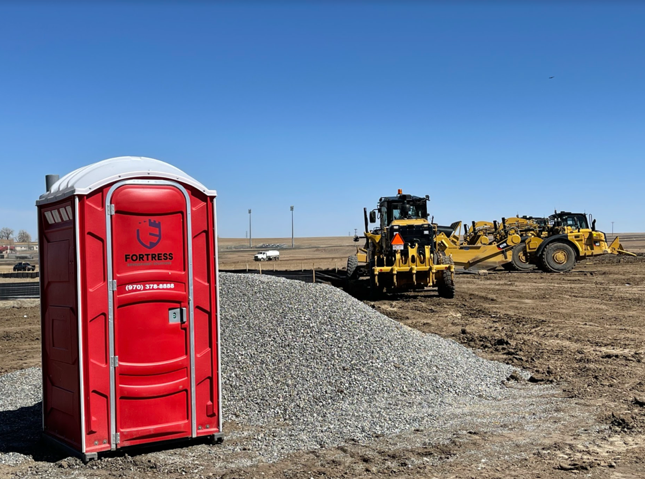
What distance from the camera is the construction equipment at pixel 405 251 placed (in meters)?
18.3

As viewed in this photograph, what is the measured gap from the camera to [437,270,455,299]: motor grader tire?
732 inches

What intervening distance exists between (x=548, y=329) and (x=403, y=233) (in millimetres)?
6104

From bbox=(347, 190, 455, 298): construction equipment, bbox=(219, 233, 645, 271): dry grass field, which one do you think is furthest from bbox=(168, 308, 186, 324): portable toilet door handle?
bbox=(219, 233, 645, 271): dry grass field

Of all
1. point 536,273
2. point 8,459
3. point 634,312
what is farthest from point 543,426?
point 536,273

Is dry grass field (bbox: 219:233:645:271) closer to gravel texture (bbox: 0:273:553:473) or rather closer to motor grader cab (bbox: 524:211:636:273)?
motor grader cab (bbox: 524:211:636:273)

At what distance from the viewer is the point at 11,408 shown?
7316mm

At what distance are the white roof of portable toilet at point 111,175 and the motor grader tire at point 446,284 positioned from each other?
13684mm

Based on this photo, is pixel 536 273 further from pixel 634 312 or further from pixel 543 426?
pixel 543 426

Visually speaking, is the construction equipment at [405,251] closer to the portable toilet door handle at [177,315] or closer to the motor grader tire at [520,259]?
the motor grader tire at [520,259]

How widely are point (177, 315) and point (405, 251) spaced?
13454mm

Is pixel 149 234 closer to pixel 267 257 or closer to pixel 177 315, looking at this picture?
pixel 177 315

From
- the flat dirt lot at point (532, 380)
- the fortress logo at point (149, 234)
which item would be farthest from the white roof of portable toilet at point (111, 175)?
the flat dirt lot at point (532, 380)

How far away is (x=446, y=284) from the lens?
61.8ft

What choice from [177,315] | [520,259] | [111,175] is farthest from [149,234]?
[520,259]
